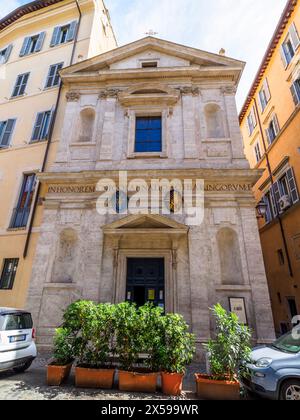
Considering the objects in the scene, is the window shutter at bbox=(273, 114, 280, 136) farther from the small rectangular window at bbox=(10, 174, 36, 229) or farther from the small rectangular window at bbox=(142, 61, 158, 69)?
the small rectangular window at bbox=(10, 174, 36, 229)

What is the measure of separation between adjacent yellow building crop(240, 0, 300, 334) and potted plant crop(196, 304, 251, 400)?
7.98 m

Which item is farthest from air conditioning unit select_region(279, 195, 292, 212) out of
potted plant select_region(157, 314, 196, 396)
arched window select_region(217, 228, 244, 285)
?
potted plant select_region(157, 314, 196, 396)

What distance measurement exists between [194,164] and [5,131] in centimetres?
1069

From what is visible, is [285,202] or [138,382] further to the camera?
[285,202]

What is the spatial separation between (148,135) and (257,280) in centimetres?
785

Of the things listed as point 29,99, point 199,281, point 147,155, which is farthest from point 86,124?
point 199,281

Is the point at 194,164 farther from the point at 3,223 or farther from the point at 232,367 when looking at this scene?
the point at 3,223

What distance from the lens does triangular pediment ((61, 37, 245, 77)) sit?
13062mm

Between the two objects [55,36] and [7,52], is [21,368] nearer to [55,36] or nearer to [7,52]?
[55,36]

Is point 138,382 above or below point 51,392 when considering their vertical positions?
above

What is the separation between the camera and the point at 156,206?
9789mm

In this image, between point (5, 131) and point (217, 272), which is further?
point (5, 131)

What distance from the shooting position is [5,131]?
45.1 feet
